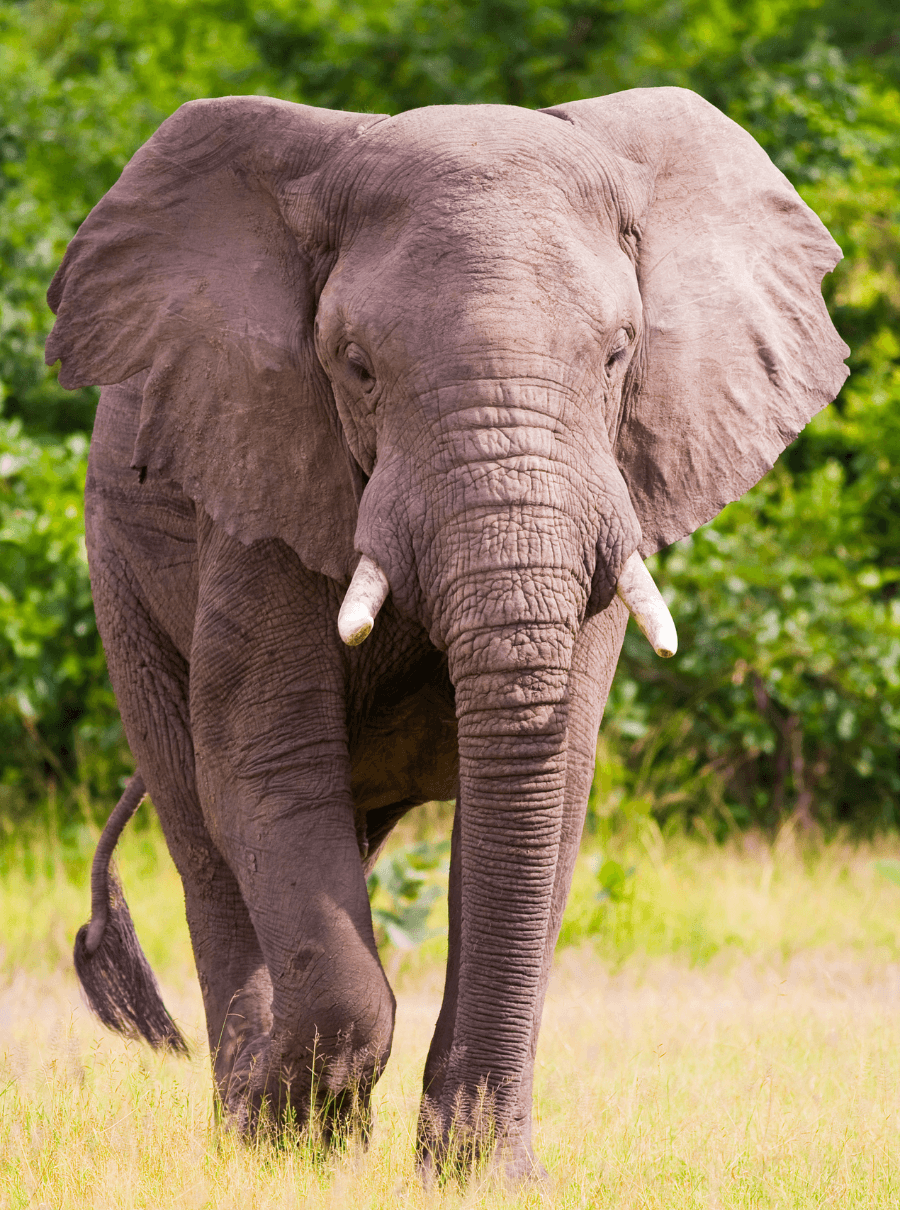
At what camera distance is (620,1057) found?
5.60 meters

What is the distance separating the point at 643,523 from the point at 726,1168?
155cm

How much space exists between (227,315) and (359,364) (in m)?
0.52

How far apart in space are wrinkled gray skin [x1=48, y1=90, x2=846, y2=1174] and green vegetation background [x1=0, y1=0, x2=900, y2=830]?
432 centimetres

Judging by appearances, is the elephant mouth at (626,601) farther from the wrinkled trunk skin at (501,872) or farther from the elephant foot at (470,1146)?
the elephant foot at (470,1146)

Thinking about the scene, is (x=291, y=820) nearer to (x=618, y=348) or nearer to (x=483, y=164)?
(x=618, y=348)

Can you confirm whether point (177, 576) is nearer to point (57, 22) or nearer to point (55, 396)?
point (55, 396)

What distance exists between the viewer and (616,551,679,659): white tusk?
11.2 ft

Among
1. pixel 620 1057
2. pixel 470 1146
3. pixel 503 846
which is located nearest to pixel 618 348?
pixel 503 846

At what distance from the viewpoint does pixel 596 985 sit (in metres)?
7.08

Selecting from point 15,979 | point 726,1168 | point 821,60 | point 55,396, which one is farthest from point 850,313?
point 726,1168

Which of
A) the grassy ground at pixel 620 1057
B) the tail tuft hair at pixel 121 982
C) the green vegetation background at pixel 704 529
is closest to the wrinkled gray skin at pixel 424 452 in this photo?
the grassy ground at pixel 620 1057

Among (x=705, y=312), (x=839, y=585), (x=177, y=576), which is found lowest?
(x=839, y=585)

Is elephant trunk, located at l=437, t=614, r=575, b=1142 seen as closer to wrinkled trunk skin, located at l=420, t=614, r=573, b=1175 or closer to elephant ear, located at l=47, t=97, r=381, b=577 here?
wrinkled trunk skin, located at l=420, t=614, r=573, b=1175

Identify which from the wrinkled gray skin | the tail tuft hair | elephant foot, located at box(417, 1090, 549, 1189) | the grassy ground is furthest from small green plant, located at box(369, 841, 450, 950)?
elephant foot, located at box(417, 1090, 549, 1189)
